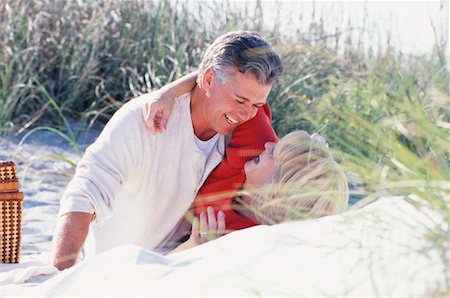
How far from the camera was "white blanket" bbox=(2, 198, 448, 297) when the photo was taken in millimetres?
1827

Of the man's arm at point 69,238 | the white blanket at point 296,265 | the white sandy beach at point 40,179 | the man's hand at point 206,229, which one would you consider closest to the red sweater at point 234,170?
the man's hand at point 206,229

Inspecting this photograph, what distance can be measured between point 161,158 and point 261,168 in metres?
0.40

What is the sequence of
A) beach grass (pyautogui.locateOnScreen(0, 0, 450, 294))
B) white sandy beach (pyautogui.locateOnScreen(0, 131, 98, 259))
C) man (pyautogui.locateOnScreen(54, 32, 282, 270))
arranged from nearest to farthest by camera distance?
man (pyautogui.locateOnScreen(54, 32, 282, 270)) < white sandy beach (pyautogui.locateOnScreen(0, 131, 98, 259)) < beach grass (pyautogui.locateOnScreen(0, 0, 450, 294))

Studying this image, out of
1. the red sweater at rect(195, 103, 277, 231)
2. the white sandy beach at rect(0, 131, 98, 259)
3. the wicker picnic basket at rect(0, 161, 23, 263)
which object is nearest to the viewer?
the wicker picnic basket at rect(0, 161, 23, 263)

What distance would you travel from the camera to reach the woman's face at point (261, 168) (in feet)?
11.5

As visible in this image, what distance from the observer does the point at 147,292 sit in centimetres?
212

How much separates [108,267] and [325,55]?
456 centimetres

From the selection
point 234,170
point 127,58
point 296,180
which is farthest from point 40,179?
point 296,180

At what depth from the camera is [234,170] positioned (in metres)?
3.63

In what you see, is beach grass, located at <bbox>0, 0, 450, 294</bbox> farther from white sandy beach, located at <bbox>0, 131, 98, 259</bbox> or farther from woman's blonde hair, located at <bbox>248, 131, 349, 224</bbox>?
woman's blonde hair, located at <bbox>248, 131, 349, 224</bbox>

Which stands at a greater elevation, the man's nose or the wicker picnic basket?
the man's nose

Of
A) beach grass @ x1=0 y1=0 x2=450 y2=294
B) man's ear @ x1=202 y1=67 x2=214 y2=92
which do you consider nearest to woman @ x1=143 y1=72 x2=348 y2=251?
man's ear @ x1=202 y1=67 x2=214 y2=92

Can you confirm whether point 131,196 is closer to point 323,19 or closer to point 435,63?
point 435,63

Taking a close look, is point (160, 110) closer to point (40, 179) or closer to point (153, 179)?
point (153, 179)
